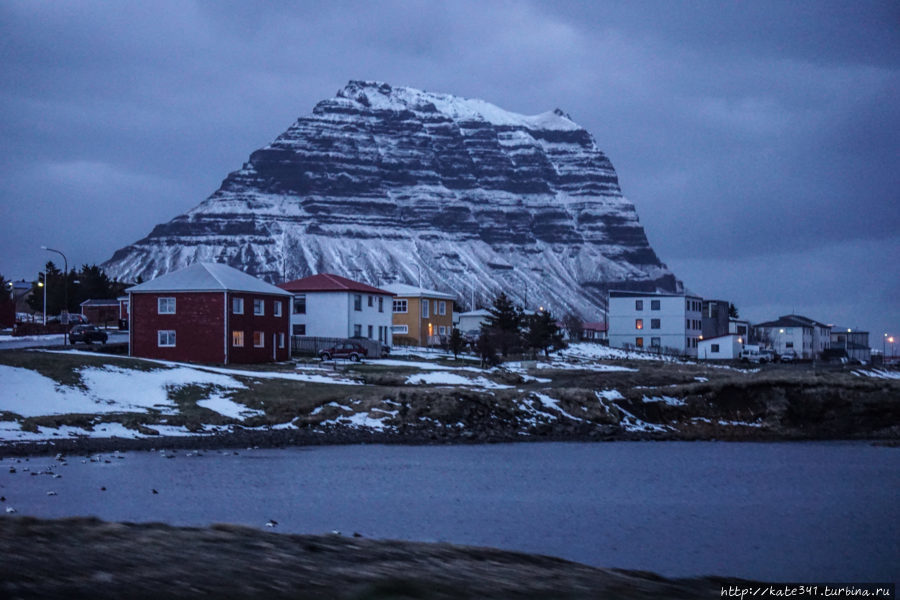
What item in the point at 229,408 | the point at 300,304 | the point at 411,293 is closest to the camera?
the point at 229,408

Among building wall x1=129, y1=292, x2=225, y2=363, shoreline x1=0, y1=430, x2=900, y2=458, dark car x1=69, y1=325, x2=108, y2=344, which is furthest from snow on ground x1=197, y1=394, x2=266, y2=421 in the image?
dark car x1=69, y1=325, x2=108, y2=344

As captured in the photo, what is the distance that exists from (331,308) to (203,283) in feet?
65.7

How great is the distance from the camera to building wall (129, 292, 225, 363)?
227ft

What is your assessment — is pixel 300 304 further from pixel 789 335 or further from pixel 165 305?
pixel 789 335

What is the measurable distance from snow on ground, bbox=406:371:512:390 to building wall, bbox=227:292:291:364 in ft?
49.4

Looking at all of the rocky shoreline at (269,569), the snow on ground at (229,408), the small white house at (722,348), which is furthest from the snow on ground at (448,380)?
the small white house at (722,348)

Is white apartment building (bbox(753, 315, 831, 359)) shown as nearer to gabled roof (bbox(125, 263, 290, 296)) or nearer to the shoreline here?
gabled roof (bbox(125, 263, 290, 296))

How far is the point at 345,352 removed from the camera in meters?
77.2

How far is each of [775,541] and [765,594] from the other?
981 cm

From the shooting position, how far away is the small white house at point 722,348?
123 m

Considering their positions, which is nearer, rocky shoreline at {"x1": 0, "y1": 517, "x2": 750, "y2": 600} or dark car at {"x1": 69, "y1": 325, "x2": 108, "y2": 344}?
rocky shoreline at {"x1": 0, "y1": 517, "x2": 750, "y2": 600}

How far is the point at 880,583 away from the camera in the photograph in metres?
16.4

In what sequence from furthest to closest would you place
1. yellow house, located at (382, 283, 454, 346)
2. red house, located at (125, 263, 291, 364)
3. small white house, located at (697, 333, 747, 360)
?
small white house, located at (697, 333, 747, 360)
yellow house, located at (382, 283, 454, 346)
red house, located at (125, 263, 291, 364)

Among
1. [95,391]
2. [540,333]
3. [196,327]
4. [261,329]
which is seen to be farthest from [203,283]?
[540,333]
